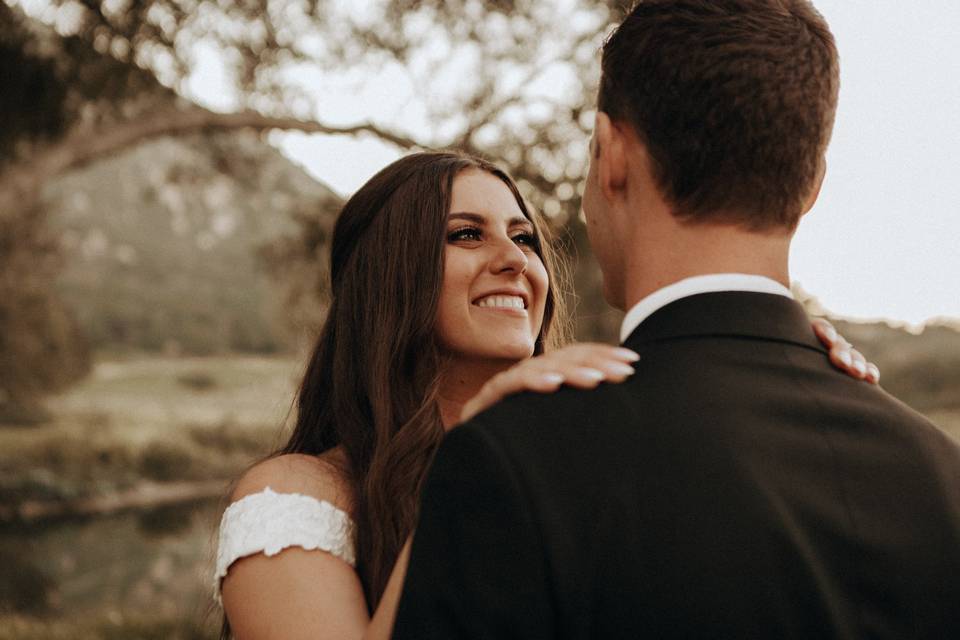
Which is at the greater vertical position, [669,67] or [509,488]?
[669,67]

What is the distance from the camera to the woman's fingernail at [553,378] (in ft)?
4.44

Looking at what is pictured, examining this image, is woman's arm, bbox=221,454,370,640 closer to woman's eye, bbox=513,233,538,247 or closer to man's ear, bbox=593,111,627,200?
woman's eye, bbox=513,233,538,247

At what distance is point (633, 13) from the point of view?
1476 millimetres

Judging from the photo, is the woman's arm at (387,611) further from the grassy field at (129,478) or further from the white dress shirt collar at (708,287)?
the grassy field at (129,478)

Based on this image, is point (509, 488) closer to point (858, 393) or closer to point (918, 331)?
point (858, 393)

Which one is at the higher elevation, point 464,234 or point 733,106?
point 733,106

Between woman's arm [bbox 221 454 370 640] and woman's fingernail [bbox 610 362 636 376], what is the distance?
3.91ft

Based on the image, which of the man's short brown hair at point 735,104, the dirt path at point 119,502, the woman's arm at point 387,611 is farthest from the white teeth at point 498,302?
the dirt path at point 119,502

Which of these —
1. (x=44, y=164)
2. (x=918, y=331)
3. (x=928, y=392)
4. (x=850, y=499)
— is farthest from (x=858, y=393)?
(x=928, y=392)

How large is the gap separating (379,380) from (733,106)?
5.55 feet

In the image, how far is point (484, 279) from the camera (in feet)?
9.70

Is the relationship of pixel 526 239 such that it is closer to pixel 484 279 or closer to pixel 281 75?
pixel 484 279

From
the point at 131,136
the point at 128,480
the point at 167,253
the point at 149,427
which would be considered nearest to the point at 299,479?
the point at 131,136

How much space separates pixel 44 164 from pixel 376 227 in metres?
4.93
